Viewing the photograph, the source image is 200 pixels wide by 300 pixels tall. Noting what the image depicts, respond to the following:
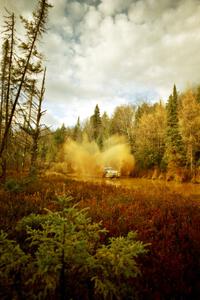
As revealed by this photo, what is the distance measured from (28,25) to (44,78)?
4925 millimetres

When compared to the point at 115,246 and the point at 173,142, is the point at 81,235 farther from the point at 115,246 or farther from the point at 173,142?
the point at 173,142

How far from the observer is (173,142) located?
3681 cm

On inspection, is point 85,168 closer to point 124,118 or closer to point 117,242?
point 124,118

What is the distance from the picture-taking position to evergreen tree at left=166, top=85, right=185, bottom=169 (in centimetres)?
3617

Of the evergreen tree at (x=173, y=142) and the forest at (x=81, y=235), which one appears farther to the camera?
the evergreen tree at (x=173, y=142)

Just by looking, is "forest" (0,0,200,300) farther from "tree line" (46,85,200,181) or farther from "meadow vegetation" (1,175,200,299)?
"tree line" (46,85,200,181)

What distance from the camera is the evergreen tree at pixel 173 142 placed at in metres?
36.2

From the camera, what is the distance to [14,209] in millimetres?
7750

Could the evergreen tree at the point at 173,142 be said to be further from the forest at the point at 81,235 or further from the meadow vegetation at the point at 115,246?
the meadow vegetation at the point at 115,246

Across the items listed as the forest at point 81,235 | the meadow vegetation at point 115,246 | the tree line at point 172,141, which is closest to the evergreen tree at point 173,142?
the tree line at point 172,141

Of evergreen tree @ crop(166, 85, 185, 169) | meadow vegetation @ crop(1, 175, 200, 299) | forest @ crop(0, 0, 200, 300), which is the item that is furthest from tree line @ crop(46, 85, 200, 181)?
meadow vegetation @ crop(1, 175, 200, 299)

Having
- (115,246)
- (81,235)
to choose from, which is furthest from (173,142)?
(115,246)

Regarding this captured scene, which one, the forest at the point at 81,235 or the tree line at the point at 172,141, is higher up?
the tree line at the point at 172,141

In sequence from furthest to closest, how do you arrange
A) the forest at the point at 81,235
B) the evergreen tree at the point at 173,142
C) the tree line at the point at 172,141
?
the evergreen tree at the point at 173,142 → the tree line at the point at 172,141 → the forest at the point at 81,235
